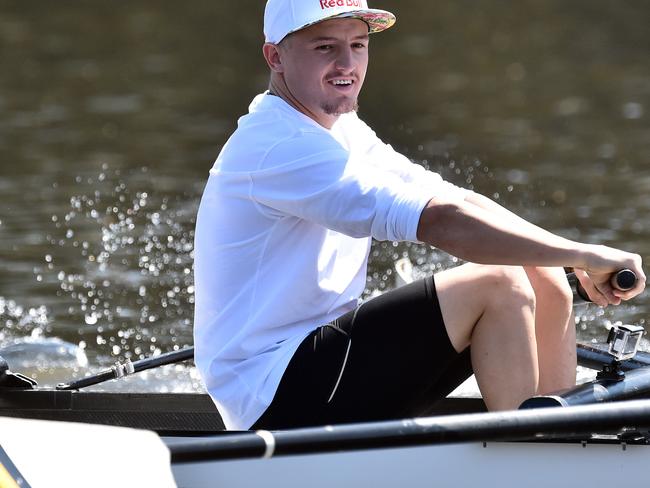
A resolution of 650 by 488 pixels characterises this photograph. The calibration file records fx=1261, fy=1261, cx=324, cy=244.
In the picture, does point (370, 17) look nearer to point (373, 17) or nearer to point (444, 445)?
point (373, 17)

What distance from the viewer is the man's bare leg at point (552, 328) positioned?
3127mm

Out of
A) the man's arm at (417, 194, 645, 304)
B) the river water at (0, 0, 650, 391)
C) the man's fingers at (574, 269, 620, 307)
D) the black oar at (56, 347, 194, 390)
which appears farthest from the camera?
the river water at (0, 0, 650, 391)

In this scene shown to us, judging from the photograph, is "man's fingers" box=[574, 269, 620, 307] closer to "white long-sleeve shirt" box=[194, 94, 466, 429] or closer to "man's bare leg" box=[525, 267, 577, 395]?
"man's bare leg" box=[525, 267, 577, 395]

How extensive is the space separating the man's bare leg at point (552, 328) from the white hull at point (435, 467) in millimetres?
185

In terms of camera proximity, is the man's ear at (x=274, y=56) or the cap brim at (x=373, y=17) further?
the man's ear at (x=274, y=56)

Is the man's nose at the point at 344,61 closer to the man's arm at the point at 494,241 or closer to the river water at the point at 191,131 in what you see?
the man's arm at the point at 494,241

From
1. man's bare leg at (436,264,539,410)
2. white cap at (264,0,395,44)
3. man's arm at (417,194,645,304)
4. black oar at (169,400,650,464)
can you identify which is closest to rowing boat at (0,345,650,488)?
black oar at (169,400,650,464)

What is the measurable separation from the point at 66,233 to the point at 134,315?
1423 mm

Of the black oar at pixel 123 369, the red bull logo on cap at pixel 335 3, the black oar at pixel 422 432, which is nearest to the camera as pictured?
the black oar at pixel 422 432

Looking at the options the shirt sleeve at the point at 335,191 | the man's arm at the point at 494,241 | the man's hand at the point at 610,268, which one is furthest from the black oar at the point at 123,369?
the man's hand at the point at 610,268

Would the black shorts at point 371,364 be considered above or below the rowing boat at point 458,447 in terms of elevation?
above

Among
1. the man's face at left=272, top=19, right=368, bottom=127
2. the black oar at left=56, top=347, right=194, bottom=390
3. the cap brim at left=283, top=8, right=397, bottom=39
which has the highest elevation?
the cap brim at left=283, top=8, right=397, bottom=39

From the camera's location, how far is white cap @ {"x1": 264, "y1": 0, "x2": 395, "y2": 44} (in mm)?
3082

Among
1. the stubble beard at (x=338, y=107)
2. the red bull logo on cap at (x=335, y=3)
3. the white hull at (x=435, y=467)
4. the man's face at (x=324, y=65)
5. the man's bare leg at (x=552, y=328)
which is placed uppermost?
the red bull logo on cap at (x=335, y=3)
